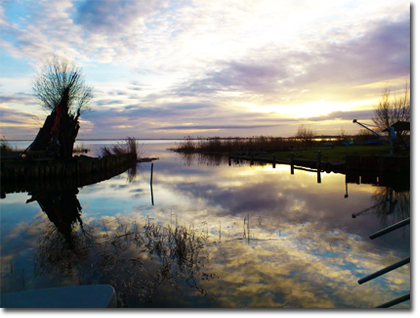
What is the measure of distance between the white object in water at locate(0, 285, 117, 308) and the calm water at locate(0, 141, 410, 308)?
4.99 ft

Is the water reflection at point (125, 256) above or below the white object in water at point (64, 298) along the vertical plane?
below

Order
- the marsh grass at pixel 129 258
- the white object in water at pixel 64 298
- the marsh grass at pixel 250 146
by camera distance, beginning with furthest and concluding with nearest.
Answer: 1. the marsh grass at pixel 250 146
2. the marsh grass at pixel 129 258
3. the white object in water at pixel 64 298

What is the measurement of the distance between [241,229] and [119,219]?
15.0 ft

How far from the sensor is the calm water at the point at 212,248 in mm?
5293

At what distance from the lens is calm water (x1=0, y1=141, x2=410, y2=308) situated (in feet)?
17.4

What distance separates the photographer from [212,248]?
24.4 feet

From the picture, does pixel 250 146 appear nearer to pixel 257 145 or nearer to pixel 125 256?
pixel 257 145

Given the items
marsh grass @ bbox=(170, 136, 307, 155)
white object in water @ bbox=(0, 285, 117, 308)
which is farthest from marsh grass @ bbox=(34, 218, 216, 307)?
marsh grass @ bbox=(170, 136, 307, 155)

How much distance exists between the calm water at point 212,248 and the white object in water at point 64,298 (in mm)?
1520

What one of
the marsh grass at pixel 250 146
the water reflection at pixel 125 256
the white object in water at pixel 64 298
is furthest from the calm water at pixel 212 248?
the marsh grass at pixel 250 146

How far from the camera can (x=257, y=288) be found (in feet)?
17.6

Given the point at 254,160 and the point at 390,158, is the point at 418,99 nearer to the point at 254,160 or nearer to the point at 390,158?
the point at 390,158

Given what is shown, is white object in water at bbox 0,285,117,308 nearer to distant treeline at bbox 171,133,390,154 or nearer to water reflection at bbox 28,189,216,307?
water reflection at bbox 28,189,216,307

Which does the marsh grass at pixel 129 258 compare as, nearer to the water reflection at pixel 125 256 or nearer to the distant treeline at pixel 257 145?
the water reflection at pixel 125 256
